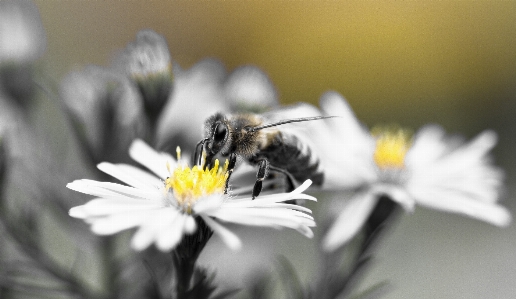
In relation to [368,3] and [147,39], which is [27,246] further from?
[368,3]

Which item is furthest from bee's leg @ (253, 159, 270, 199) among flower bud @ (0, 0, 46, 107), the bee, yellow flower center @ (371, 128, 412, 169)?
flower bud @ (0, 0, 46, 107)

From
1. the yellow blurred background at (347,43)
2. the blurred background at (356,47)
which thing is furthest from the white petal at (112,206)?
the yellow blurred background at (347,43)

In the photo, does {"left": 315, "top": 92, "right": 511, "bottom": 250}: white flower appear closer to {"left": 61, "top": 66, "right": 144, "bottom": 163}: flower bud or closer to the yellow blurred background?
{"left": 61, "top": 66, "right": 144, "bottom": 163}: flower bud

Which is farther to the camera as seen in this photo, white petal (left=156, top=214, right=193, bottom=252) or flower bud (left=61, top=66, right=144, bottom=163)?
flower bud (left=61, top=66, right=144, bottom=163)

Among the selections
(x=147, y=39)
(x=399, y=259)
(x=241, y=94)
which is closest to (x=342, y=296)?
(x=241, y=94)

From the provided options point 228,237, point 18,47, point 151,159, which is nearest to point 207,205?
point 228,237

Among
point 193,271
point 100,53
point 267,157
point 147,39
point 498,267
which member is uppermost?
point 147,39

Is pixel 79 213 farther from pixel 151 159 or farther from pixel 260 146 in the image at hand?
pixel 260 146
